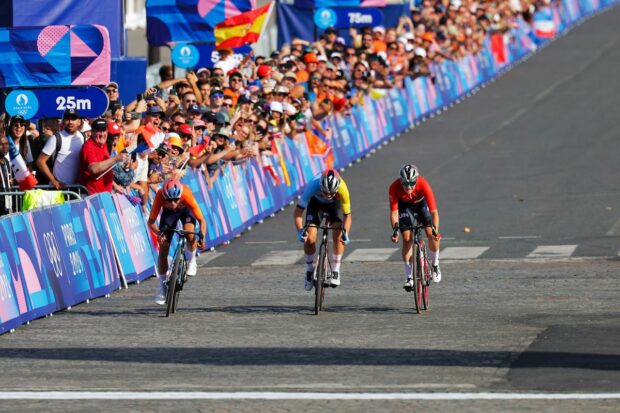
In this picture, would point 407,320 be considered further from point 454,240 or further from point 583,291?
point 454,240

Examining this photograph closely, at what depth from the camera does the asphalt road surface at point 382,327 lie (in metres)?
Result: 13.9

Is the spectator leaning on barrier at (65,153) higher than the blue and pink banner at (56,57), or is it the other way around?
the blue and pink banner at (56,57)

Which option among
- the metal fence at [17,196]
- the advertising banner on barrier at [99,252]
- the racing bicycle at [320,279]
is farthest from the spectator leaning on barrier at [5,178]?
the racing bicycle at [320,279]

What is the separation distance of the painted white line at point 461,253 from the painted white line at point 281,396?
10.9m

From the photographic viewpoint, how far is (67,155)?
72.5ft

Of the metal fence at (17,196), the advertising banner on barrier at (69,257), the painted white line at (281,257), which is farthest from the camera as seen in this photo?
the painted white line at (281,257)

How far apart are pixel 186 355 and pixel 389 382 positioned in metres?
2.54

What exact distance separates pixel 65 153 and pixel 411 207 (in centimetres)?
475

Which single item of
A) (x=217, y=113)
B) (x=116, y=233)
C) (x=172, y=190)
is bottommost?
(x=116, y=233)

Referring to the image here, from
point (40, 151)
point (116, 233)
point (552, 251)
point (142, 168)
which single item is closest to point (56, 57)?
point (40, 151)

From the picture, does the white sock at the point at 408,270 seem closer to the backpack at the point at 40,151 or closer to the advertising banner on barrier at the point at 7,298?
the advertising banner on barrier at the point at 7,298

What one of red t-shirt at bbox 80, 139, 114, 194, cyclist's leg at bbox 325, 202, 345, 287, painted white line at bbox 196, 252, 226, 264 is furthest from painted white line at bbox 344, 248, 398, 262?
cyclist's leg at bbox 325, 202, 345, 287

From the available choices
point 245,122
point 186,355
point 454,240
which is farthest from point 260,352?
point 245,122

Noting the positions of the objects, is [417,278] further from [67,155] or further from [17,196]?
[67,155]
